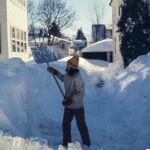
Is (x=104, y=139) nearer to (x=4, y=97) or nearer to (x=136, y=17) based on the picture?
(x=4, y=97)

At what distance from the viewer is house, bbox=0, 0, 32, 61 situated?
24.0 m

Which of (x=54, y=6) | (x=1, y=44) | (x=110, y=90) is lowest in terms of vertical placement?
(x=110, y=90)

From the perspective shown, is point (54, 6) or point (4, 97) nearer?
point (4, 97)

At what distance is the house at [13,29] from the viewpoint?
2397 centimetres

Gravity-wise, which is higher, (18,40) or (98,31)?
(98,31)

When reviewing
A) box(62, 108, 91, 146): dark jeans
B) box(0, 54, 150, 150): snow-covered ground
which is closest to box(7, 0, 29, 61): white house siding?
box(0, 54, 150, 150): snow-covered ground

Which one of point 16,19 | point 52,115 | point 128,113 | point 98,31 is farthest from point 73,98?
point 98,31

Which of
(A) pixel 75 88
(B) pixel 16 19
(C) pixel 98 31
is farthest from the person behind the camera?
(C) pixel 98 31

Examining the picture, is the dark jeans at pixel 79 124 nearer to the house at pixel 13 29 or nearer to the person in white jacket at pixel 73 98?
the person in white jacket at pixel 73 98

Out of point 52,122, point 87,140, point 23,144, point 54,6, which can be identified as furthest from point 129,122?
point 54,6

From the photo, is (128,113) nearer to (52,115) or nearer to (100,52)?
(52,115)

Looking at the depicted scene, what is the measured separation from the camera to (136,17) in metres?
24.3

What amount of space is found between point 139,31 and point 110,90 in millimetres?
6561

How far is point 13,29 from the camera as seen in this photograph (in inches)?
1032
